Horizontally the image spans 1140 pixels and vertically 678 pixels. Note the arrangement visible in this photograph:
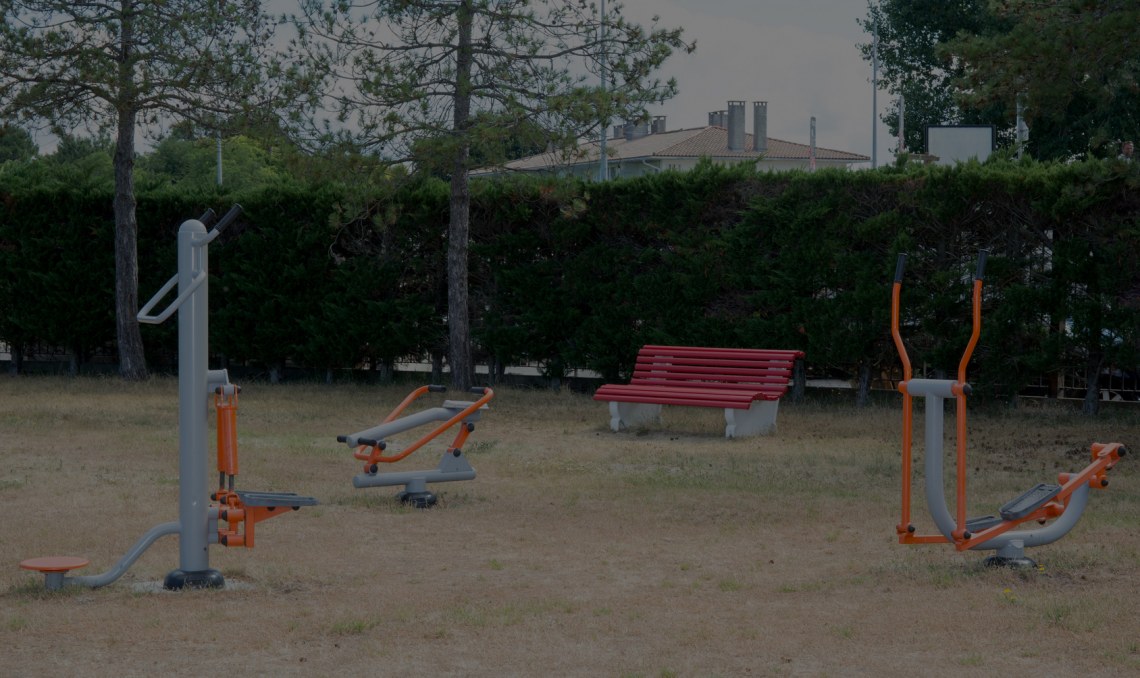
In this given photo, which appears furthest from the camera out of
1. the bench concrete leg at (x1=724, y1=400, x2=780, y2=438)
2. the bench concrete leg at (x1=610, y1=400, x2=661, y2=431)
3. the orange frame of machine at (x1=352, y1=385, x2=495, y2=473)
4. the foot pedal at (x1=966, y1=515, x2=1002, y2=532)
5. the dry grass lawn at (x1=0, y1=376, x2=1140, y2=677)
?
the bench concrete leg at (x1=610, y1=400, x2=661, y2=431)

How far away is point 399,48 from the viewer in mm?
15398

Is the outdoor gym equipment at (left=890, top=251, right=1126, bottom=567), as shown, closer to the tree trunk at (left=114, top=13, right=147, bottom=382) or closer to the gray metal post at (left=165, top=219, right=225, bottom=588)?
the gray metal post at (left=165, top=219, right=225, bottom=588)

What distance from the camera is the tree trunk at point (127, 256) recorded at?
17.4 metres

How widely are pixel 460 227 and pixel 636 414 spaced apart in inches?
164

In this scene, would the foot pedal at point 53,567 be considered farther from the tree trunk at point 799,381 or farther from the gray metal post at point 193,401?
the tree trunk at point 799,381

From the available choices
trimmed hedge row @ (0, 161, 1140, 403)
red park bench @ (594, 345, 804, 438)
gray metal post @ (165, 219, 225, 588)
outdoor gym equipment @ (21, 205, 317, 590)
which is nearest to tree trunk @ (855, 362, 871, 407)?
trimmed hedge row @ (0, 161, 1140, 403)

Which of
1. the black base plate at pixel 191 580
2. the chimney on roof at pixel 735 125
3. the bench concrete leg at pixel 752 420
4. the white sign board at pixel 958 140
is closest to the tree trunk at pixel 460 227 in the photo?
the bench concrete leg at pixel 752 420

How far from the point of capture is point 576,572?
658 cm

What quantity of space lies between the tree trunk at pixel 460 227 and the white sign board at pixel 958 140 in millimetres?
6971

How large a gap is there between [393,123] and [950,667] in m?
11.5

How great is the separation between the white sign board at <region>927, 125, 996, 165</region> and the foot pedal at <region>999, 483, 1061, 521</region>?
504 inches

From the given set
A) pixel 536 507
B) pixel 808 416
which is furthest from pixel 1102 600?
pixel 808 416

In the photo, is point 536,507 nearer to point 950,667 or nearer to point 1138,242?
point 950,667

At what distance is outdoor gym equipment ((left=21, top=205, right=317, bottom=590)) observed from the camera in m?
5.85
